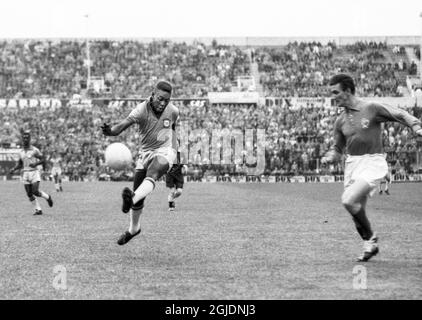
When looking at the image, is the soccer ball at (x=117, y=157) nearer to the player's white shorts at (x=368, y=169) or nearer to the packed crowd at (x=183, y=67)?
the player's white shorts at (x=368, y=169)

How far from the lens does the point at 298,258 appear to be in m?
10.6

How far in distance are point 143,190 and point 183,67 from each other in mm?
51619

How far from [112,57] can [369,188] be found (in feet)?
181

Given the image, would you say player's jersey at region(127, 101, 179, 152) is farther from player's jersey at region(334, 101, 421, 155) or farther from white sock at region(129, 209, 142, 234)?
player's jersey at region(334, 101, 421, 155)

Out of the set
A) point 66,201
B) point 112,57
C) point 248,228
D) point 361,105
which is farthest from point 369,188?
point 112,57

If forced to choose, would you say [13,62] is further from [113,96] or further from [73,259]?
[73,259]

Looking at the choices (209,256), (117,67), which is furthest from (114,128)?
(117,67)

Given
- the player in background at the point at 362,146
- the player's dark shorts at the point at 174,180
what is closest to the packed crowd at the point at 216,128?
the player's dark shorts at the point at 174,180

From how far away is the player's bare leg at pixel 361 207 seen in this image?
10.3 meters

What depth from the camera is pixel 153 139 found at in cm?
1195

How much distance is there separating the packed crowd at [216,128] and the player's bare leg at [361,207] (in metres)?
34.8

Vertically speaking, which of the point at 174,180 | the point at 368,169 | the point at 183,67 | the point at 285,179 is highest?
the point at 183,67

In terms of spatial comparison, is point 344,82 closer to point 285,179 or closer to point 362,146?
point 362,146

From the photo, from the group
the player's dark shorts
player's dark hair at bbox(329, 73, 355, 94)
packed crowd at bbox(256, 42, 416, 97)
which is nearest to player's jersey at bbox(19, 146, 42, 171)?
the player's dark shorts
